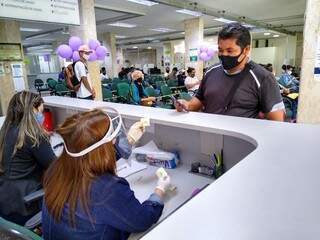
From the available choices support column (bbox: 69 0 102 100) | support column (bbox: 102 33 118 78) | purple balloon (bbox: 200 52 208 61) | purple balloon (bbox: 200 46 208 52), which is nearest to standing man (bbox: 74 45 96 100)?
support column (bbox: 69 0 102 100)

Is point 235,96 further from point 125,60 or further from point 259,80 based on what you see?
point 125,60

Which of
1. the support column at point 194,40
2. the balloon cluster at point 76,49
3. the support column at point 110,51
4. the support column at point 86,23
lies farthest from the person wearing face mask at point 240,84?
the support column at point 110,51

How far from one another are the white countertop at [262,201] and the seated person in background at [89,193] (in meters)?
0.28

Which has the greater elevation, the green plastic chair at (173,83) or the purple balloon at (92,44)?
the purple balloon at (92,44)

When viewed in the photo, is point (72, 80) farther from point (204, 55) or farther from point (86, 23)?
point (204, 55)

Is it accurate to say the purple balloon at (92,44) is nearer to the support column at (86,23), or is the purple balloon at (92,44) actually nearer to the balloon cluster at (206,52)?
the support column at (86,23)

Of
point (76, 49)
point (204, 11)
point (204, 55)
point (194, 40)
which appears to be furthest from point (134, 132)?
point (194, 40)

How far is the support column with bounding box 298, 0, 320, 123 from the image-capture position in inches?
124

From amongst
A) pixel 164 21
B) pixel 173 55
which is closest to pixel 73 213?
pixel 164 21

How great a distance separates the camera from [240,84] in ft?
5.53

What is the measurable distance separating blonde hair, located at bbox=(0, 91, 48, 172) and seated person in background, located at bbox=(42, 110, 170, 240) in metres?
0.62

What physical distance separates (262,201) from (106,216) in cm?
48

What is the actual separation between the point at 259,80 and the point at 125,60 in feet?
→ 71.6

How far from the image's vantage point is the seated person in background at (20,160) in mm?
1441
